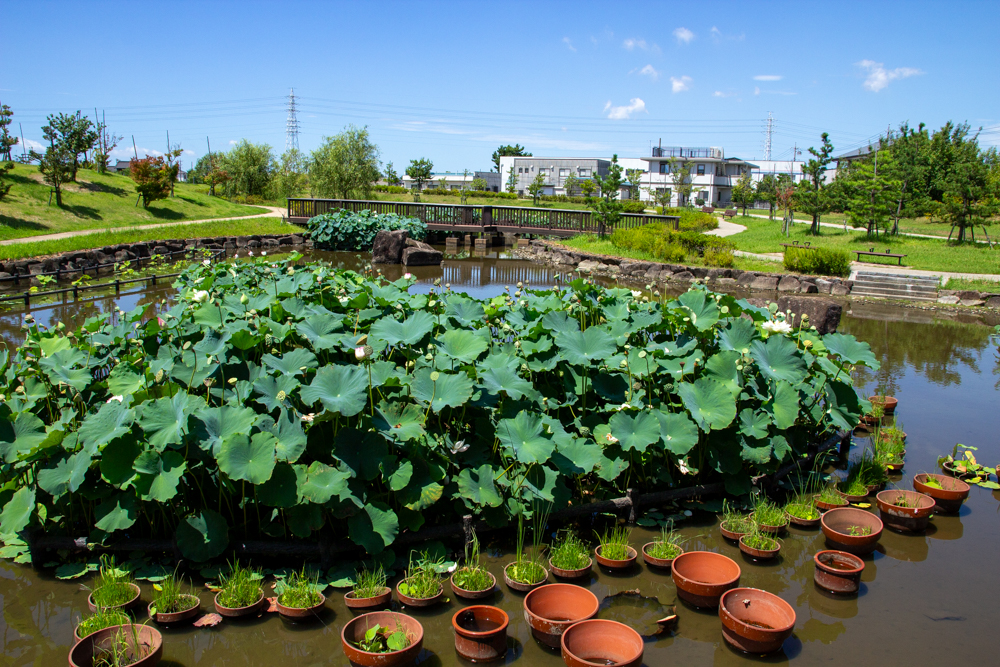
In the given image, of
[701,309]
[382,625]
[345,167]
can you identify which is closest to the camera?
[382,625]

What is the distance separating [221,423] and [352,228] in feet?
60.9

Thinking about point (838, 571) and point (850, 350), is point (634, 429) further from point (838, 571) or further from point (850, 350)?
point (850, 350)

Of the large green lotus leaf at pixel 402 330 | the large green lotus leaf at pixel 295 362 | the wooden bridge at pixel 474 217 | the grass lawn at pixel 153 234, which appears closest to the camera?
the large green lotus leaf at pixel 295 362

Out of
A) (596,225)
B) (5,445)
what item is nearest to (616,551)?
(5,445)

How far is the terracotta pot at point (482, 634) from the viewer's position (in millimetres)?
2559

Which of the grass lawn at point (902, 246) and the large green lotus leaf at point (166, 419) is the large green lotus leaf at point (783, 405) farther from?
the grass lawn at point (902, 246)

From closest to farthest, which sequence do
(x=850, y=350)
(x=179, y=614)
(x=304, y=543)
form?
(x=179, y=614) < (x=304, y=543) < (x=850, y=350)

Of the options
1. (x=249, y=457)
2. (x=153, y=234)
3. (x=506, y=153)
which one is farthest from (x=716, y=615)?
(x=506, y=153)

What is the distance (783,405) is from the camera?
153 inches

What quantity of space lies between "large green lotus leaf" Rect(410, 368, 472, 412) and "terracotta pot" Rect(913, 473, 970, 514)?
3.19 m

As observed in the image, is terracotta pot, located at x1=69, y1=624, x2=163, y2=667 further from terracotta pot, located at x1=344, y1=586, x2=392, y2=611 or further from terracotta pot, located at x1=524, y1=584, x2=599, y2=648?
terracotta pot, located at x1=524, y1=584, x2=599, y2=648

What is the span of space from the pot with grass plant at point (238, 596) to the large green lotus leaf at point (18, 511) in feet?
3.22

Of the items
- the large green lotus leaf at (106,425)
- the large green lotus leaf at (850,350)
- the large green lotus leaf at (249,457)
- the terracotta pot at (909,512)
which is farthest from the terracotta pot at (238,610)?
the large green lotus leaf at (850,350)

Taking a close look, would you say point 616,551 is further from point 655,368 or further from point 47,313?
point 47,313
